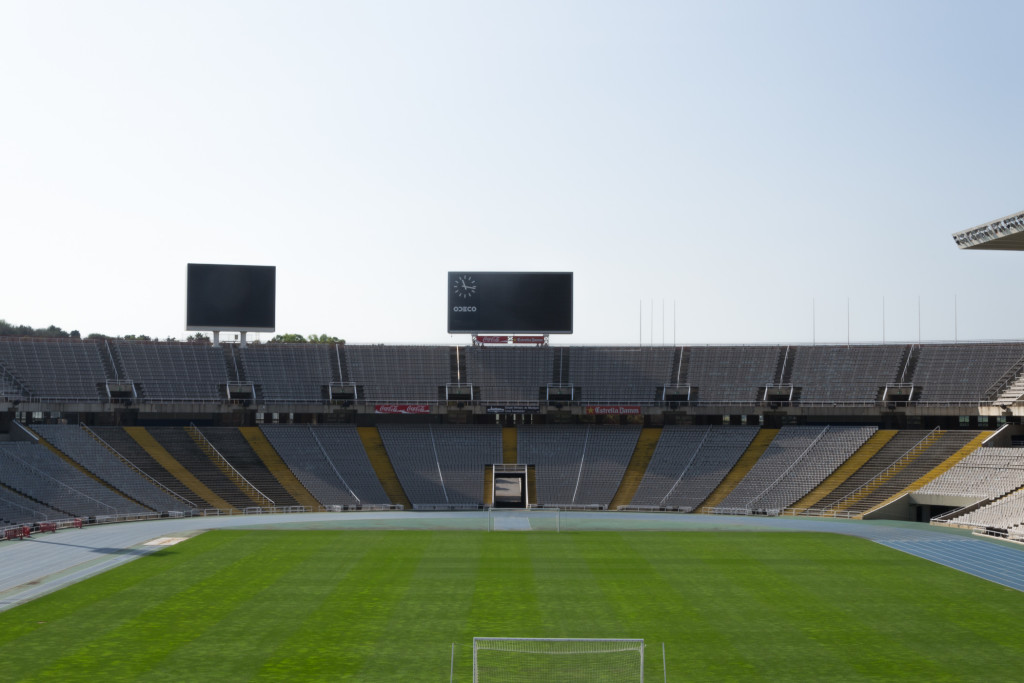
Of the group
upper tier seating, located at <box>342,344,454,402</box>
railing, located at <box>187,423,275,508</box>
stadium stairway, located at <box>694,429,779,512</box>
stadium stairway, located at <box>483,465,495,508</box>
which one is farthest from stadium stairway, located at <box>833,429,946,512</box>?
railing, located at <box>187,423,275,508</box>

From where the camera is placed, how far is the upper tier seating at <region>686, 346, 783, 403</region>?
265ft

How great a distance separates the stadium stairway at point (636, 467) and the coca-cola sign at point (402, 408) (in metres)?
17.4

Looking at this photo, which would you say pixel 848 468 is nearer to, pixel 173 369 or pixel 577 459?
pixel 577 459

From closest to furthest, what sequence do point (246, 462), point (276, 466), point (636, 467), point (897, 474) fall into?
point (897, 474)
point (246, 462)
point (276, 466)
point (636, 467)

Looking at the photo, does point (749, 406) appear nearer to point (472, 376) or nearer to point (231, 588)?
point (472, 376)

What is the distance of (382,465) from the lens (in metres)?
74.5

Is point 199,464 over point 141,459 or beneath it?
beneath

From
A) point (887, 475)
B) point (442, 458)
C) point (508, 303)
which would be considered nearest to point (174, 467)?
point (442, 458)

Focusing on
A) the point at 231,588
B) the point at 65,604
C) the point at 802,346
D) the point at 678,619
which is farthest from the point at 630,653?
the point at 802,346

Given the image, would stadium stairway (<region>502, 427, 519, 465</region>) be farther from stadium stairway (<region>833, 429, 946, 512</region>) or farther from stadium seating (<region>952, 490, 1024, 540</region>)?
stadium seating (<region>952, 490, 1024, 540</region>)

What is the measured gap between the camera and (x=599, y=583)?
129ft

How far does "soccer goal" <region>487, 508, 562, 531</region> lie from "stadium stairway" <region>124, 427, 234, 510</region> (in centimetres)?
1869

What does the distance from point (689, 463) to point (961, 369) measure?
77.7ft

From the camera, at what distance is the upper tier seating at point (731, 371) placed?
80.8 m
